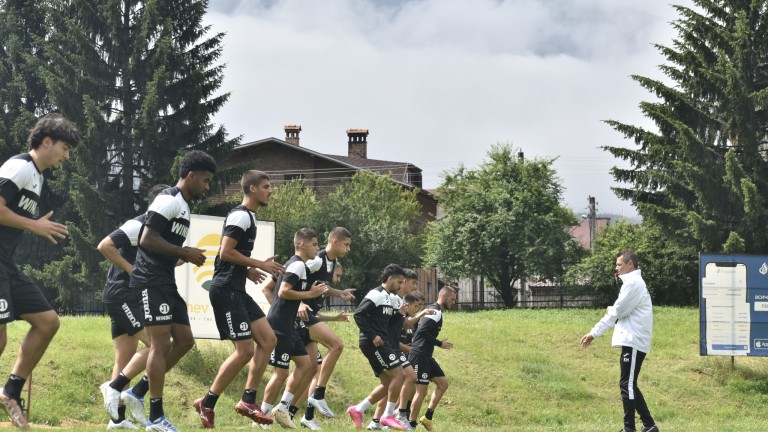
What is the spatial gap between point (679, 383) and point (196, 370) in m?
12.4

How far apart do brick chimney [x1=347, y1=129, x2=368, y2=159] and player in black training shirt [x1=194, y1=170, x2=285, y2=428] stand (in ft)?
236

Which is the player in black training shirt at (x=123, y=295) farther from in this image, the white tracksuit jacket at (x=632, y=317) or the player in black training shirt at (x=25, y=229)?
the white tracksuit jacket at (x=632, y=317)

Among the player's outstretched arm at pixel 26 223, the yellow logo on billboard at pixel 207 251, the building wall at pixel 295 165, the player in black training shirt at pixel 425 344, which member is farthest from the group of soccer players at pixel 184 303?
the building wall at pixel 295 165

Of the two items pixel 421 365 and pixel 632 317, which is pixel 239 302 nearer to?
pixel 632 317

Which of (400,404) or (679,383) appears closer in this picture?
(400,404)

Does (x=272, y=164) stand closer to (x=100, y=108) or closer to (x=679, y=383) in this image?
(x=100, y=108)

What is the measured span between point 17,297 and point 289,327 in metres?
4.45

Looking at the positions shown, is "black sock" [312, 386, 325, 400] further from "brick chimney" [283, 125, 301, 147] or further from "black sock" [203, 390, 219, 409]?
"brick chimney" [283, 125, 301, 147]

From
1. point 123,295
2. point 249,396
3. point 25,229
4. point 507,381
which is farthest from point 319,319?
point 507,381

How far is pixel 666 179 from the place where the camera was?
45.6 metres

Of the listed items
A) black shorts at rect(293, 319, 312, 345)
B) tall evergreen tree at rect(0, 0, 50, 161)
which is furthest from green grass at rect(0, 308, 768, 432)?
tall evergreen tree at rect(0, 0, 50, 161)

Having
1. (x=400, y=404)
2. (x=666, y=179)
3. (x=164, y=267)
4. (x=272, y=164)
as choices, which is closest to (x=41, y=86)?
(x=272, y=164)

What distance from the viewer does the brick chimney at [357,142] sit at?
83438 mm

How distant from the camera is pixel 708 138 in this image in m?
47.4
